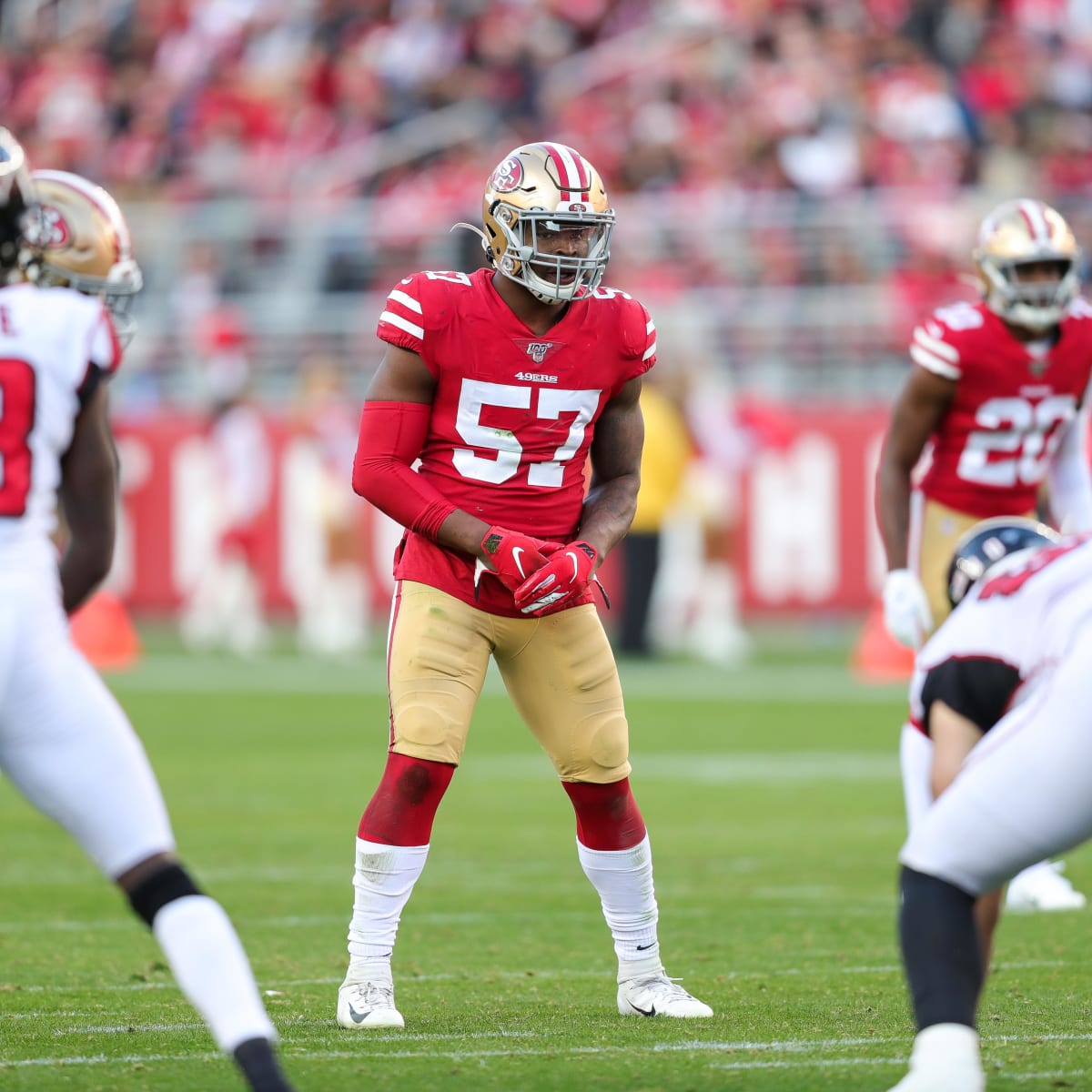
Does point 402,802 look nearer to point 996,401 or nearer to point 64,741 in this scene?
point 64,741

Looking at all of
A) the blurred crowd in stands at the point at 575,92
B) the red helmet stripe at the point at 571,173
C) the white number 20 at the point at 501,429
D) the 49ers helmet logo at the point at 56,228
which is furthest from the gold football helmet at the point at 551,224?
the blurred crowd in stands at the point at 575,92

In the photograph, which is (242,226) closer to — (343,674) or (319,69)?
(319,69)

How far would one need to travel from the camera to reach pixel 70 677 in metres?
3.85

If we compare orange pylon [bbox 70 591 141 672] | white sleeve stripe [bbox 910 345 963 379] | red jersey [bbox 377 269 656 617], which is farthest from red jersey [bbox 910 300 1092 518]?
orange pylon [bbox 70 591 141 672]

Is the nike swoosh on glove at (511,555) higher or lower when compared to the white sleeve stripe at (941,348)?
lower

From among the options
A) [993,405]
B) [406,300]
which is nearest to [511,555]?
[406,300]

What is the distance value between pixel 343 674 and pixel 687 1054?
1106 cm

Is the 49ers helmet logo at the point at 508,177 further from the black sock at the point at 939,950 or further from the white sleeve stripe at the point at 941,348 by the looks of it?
the black sock at the point at 939,950

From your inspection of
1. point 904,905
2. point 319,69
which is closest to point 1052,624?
point 904,905

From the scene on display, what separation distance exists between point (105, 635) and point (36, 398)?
12.5 metres

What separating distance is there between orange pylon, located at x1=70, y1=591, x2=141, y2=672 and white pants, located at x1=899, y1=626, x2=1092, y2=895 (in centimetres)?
1280

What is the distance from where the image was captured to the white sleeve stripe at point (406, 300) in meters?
5.25

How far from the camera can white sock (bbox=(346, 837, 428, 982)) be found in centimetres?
513

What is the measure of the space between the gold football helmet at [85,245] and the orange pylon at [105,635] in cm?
1102
